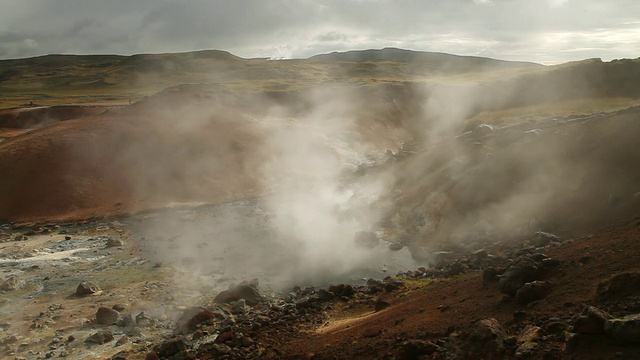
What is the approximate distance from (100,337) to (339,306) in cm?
699

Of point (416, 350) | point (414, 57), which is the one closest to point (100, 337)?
point (416, 350)

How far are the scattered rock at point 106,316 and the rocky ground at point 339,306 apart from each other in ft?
0.10

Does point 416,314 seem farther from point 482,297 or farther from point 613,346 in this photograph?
point 613,346

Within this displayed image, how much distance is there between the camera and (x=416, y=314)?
35.7 feet

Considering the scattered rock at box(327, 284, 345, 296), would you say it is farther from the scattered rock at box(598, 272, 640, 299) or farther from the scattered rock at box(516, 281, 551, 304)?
the scattered rock at box(598, 272, 640, 299)

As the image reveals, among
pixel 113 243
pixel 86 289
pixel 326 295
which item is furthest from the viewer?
pixel 113 243

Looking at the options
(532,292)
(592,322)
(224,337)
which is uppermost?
(592,322)

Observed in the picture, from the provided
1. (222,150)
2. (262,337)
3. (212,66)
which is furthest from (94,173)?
(212,66)

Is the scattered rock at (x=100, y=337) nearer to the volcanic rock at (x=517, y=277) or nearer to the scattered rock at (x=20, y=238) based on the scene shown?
the volcanic rock at (x=517, y=277)

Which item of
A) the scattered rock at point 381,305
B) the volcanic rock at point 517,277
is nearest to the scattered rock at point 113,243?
the scattered rock at point 381,305

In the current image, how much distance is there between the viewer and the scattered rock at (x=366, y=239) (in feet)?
66.9

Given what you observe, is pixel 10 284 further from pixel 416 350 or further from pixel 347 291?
pixel 416 350

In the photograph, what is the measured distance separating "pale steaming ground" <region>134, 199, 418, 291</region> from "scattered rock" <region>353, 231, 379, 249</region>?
0.26m

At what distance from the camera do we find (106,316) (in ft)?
45.2
